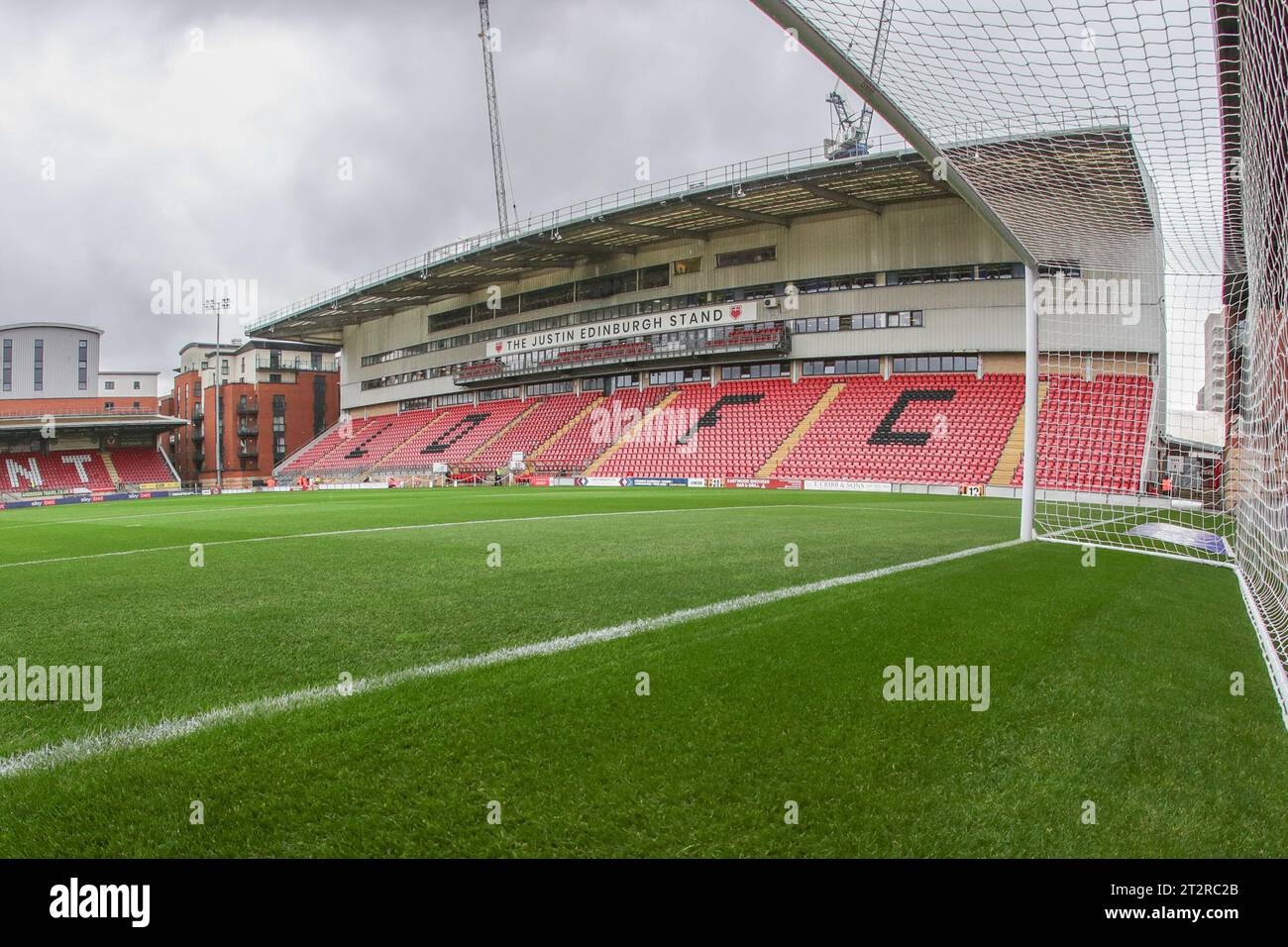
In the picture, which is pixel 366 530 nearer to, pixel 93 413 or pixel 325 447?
pixel 325 447

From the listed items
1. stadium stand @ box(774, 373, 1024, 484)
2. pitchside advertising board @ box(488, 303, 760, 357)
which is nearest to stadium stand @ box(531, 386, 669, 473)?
pitchside advertising board @ box(488, 303, 760, 357)

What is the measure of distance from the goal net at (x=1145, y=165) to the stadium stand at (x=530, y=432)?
33779mm

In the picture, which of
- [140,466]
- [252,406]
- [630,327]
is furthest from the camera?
[252,406]

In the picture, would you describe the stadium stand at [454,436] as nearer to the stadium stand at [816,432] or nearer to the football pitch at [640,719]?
the stadium stand at [816,432]

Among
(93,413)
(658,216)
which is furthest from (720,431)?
(93,413)

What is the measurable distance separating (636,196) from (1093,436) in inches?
973

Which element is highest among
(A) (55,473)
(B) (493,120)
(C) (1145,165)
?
(B) (493,120)

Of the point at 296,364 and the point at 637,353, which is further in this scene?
the point at 296,364

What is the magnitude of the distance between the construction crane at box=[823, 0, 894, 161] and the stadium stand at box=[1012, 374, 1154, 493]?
11.2m

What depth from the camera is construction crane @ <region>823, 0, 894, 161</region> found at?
5.78 meters

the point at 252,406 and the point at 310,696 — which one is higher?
the point at 252,406

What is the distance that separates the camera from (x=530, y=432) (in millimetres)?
45000

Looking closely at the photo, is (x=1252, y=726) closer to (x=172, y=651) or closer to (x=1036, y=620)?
(x=1036, y=620)
